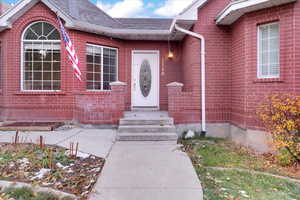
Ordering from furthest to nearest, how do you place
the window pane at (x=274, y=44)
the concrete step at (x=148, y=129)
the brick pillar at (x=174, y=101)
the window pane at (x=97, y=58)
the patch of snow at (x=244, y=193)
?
the window pane at (x=97, y=58), the brick pillar at (x=174, y=101), the concrete step at (x=148, y=129), the window pane at (x=274, y=44), the patch of snow at (x=244, y=193)

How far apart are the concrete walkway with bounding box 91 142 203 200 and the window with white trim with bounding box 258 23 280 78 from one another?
3.34m

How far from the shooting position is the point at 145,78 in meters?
9.56

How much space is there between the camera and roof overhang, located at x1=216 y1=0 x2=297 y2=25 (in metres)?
5.41

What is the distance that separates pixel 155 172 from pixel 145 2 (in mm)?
18165

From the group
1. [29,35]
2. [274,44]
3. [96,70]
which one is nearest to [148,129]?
[96,70]

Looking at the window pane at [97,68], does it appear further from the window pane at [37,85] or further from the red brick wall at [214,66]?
the red brick wall at [214,66]

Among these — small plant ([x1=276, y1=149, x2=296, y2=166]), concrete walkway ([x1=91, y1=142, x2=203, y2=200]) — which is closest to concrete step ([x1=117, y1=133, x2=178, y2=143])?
concrete walkway ([x1=91, y1=142, x2=203, y2=200])

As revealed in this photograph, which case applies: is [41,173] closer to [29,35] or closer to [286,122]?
[286,122]

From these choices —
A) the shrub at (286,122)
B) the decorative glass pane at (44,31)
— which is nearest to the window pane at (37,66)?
the decorative glass pane at (44,31)

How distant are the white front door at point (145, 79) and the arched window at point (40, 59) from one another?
3.25 m

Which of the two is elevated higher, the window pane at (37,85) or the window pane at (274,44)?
the window pane at (274,44)

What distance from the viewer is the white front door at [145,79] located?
9508mm

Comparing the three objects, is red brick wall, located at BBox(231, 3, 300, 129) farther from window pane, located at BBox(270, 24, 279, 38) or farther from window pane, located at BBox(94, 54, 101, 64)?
window pane, located at BBox(94, 54, 101, 64)

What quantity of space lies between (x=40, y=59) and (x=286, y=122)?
7.79 metres
